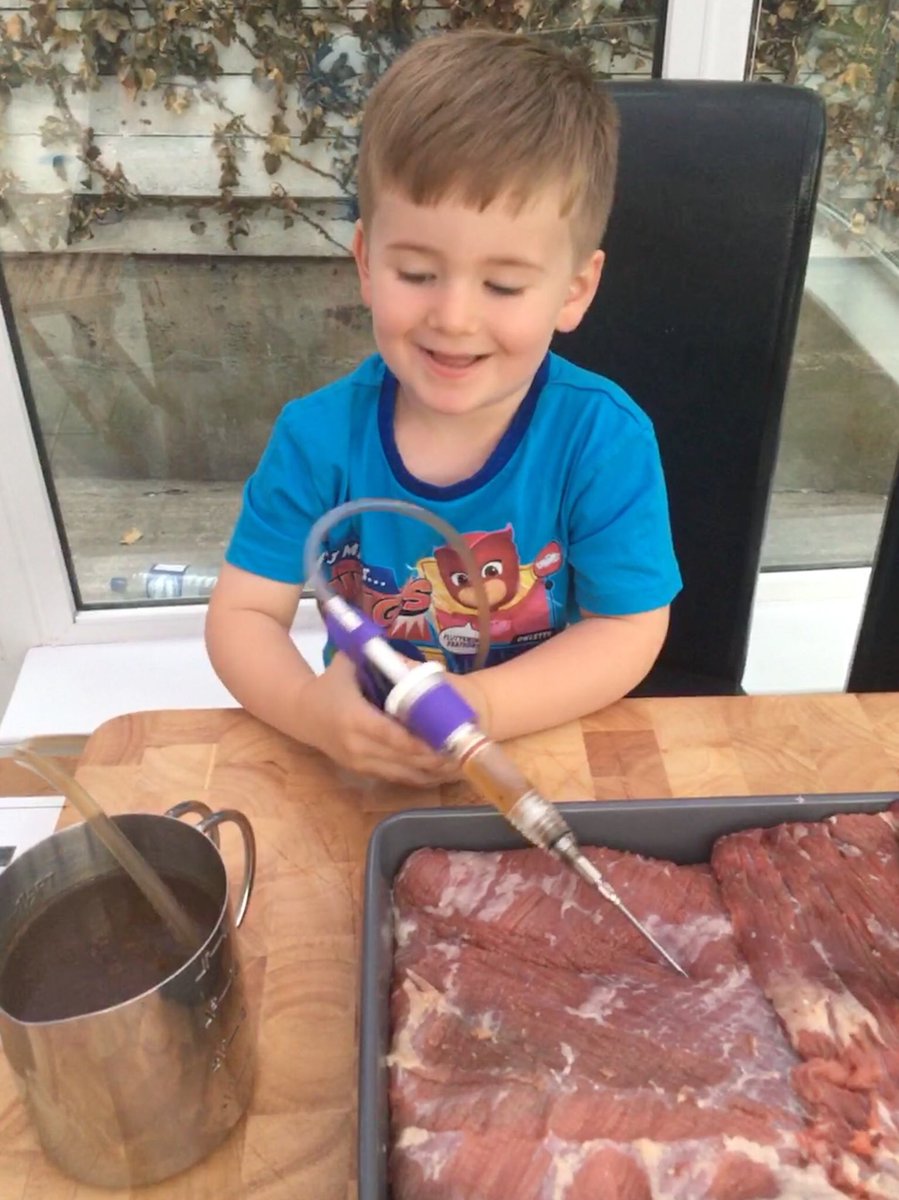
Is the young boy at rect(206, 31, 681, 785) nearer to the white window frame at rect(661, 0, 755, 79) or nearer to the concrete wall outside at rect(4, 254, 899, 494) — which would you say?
the white window frame at rect(661, 0, 755, 79)

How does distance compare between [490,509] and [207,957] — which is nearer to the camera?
[207,957]

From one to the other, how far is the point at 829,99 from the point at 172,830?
5.82ft

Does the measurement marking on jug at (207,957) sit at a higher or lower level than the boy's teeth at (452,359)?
lower

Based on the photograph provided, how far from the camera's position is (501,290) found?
0.88 meters

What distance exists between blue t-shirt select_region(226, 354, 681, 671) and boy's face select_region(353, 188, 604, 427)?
0.37 ft

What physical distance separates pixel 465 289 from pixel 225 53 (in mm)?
1051

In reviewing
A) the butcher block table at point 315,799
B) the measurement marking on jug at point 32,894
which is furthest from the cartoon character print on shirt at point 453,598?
the measurement marking on jug at point 32,894

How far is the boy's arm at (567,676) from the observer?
0.92 meters

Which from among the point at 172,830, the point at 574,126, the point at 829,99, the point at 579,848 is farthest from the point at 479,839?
the point at 829,99

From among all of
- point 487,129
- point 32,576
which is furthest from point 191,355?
point 487,129

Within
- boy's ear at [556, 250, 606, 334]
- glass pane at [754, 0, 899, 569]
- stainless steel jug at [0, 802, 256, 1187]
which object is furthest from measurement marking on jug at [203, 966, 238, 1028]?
glass pane at [754, 0, 899, 569]

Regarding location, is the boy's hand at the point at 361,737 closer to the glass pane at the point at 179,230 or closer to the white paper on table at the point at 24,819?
the white paper on table at the point at 24,819

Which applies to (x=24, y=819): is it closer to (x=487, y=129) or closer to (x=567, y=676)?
(x=567, y=676)

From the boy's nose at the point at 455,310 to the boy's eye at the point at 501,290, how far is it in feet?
0.07
